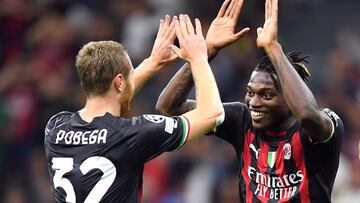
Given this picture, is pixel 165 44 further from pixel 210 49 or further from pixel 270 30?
pixel 270 30

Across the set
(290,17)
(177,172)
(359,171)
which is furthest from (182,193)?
(290,17)

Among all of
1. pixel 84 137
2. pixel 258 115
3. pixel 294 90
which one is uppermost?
pixel 294 90

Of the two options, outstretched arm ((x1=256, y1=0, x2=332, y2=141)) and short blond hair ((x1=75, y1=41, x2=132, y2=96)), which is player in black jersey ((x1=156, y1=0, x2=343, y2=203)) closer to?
outstretched arm ((x1=256, y1=0, x2=332, y2=141))

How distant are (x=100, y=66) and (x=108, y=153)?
0.55 m

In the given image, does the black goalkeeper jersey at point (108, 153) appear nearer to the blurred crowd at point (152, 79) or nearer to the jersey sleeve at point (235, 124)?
the jersey sleeve at point (235, 124)

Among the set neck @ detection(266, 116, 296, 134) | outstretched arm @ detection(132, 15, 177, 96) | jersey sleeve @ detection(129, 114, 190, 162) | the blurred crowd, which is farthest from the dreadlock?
the blurred crowd

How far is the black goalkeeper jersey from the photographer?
5941 millimetres

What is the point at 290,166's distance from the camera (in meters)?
6.45

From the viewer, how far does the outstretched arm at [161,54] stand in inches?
275

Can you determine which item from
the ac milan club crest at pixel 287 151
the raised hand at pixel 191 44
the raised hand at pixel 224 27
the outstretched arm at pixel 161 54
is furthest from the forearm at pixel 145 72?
the ac milan club crest at pixel 287 151

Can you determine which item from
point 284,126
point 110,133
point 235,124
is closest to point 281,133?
point 284,126

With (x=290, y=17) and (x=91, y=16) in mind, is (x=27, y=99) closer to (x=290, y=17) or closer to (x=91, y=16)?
(x=91, y=16)

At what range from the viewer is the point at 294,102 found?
6.21 metres

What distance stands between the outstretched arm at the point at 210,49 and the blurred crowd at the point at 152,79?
14.0ft
